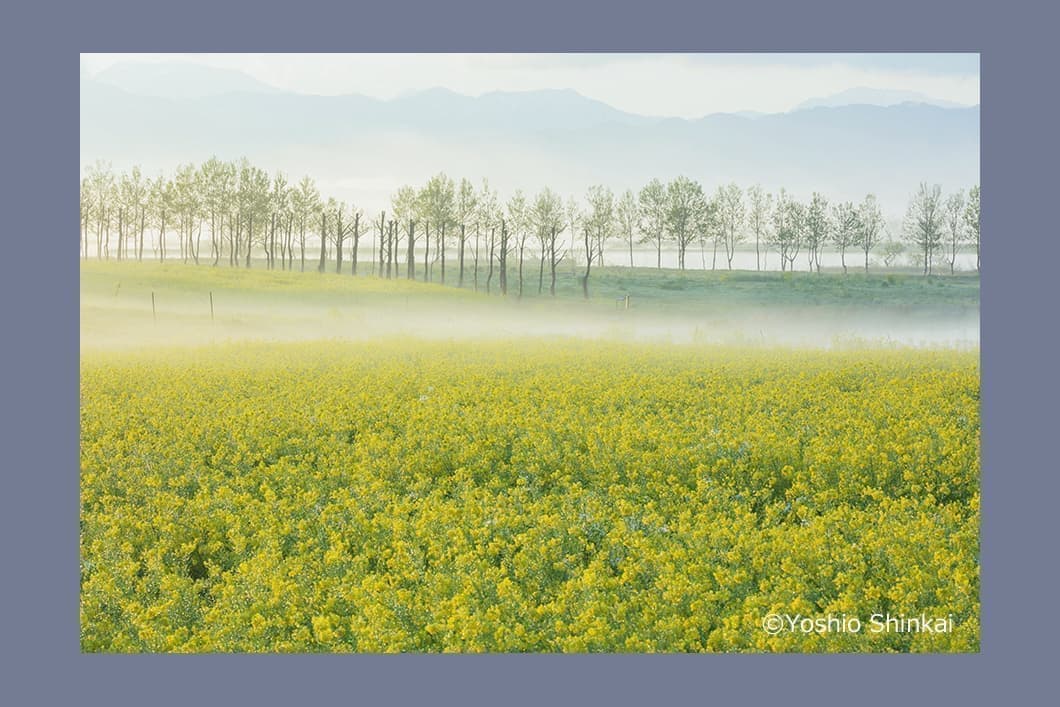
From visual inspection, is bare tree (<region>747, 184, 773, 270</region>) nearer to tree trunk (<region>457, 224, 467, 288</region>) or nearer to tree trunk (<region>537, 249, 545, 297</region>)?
tree trunk (<region>537, 249, 545, 297</region>)

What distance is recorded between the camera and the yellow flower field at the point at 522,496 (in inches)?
259

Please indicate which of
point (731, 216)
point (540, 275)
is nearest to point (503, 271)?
point (540, 275)

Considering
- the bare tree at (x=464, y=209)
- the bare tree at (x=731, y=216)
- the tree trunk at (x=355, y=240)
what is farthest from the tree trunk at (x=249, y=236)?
the bare tree at (x=731, y=216)

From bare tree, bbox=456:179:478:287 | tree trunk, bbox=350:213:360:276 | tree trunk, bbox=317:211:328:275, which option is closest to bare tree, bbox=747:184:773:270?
bare tree, bbox=456:179:478:287

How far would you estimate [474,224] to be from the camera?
28.7 ft

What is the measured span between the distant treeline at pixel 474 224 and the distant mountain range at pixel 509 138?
0.12 m

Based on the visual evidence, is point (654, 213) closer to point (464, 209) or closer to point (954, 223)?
point (464, 209)

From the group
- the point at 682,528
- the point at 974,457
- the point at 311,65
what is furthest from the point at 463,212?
the point at 974,457

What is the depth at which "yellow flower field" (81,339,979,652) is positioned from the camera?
21.6 ft

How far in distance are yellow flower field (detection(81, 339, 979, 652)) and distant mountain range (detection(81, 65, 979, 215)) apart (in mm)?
1278

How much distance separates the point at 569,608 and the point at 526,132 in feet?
11.3

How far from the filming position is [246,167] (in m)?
8.45

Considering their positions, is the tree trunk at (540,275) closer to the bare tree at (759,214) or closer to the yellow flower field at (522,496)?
the yellow flower field at (522,496)

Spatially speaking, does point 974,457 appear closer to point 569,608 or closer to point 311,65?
point 569,608
